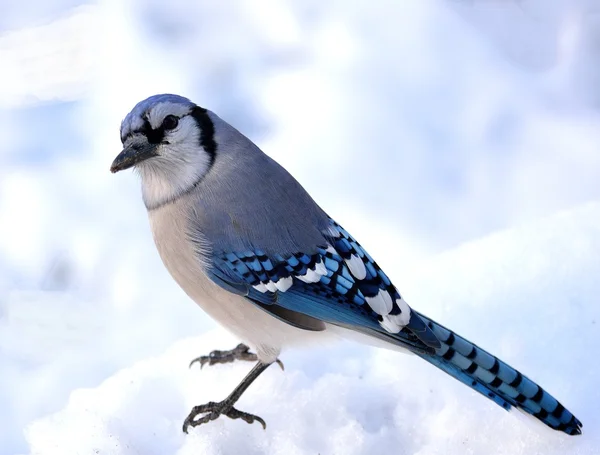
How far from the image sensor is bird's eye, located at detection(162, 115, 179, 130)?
6.60 ft

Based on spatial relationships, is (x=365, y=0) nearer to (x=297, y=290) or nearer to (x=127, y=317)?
(x=127, y=317)

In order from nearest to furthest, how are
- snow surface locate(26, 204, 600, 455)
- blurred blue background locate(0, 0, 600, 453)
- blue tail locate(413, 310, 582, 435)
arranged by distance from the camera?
blue tail locate(413, 310, 582, 435) < snow surface locate(26, 204, 600, 455) < blurred blue background locate(0, 0, 600, 453)

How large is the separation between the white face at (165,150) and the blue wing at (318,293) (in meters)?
0.21

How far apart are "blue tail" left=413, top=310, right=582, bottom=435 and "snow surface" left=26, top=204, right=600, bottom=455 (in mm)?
54

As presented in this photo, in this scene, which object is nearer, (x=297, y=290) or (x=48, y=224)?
(x=297, y=290)

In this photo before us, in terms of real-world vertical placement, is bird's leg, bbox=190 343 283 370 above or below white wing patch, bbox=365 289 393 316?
below

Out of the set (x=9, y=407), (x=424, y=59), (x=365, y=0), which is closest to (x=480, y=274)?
(x=9, y=407)

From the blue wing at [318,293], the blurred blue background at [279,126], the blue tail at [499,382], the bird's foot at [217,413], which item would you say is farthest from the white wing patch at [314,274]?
the blurred blue background at [279,126]

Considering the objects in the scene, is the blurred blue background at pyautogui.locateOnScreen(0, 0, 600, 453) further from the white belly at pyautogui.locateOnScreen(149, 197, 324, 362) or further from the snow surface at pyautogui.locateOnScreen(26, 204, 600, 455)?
the white belly at pyautogui.locateOnScreen(149, 197, 324, 362)

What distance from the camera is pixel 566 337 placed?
2326mm

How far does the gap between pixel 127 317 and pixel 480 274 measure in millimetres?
1298

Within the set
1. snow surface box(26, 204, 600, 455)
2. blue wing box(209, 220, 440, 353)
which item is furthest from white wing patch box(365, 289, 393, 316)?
snow surface box(26, 204, 600, 455)

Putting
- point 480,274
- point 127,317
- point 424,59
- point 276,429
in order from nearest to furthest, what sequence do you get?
point 276,429 → point 480,274 → point 127,317 → point 424,59

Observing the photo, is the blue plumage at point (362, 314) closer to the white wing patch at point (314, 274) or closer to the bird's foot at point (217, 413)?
the white wing patch at point (314, 274)
